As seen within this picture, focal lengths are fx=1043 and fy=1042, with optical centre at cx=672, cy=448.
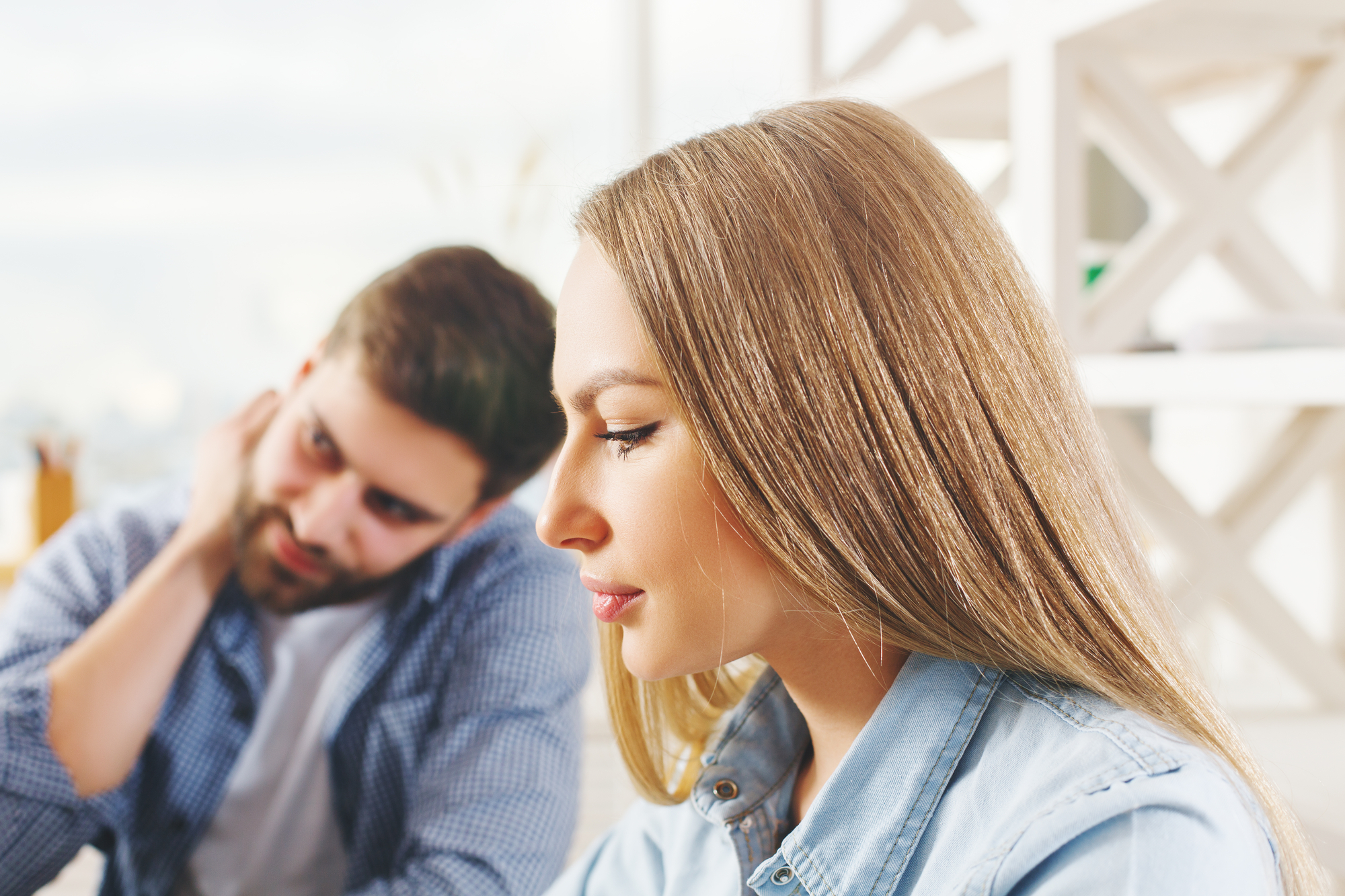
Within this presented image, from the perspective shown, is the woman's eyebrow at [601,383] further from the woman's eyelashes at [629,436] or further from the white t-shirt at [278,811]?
the white t-shirt at [278,811]

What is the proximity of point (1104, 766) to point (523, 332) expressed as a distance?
0.77 meters

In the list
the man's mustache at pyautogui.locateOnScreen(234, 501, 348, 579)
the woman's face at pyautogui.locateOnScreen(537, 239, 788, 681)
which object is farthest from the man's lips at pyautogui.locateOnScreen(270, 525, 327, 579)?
the woman's face at pyautogui.locateOnScreen(537, 239, 788, 681)

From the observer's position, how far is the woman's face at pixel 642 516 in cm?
58

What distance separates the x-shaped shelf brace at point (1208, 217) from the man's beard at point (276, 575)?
800 mm

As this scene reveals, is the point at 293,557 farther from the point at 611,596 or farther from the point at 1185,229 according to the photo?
the point at 1185,229

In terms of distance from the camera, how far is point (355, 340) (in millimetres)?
1112

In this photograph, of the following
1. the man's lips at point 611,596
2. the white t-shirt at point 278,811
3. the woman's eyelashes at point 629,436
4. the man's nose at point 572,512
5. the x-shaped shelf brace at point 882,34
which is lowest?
the white t-shirt at point 278,811

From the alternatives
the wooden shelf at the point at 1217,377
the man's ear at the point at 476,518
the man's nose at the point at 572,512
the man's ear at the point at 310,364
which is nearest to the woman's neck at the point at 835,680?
the man's nose at the point at 572,512

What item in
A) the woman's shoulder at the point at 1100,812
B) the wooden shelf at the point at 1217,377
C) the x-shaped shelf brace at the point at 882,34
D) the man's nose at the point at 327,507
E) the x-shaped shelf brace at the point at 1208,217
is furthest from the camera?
the x-shaped shelf brace at the point at 882,34

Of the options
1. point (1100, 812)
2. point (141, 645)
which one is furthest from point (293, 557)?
point (1100, 812)

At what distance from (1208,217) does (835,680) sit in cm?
66

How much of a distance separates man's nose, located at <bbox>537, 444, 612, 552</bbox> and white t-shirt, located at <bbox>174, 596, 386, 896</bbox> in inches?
24.5

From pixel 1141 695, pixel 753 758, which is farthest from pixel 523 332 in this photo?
pixel 1141 695

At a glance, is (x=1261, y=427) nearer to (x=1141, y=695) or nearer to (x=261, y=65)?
(x=1141, y=695)
